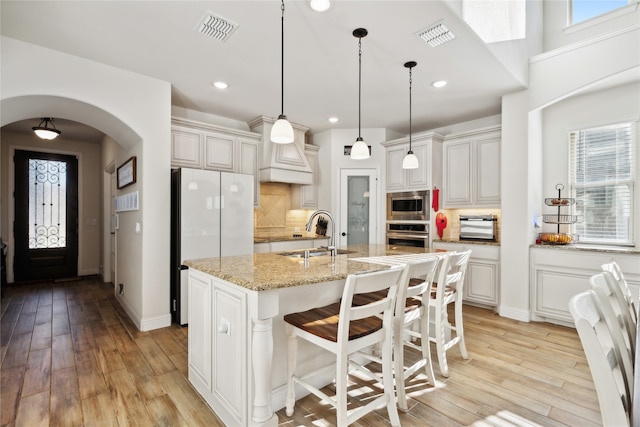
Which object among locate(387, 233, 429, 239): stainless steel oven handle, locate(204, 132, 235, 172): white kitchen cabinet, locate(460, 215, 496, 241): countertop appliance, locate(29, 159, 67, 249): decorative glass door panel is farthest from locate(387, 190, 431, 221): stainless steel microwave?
locate(29, 159, 67, 249): decorative glass door panel

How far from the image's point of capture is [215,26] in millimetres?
2531

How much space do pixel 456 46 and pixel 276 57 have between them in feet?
5.35

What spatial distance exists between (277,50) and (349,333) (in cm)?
249

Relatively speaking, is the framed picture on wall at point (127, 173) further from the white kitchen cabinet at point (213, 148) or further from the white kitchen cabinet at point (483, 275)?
the white kitchen cabinet at point (483, 275)

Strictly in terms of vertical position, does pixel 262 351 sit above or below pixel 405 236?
below

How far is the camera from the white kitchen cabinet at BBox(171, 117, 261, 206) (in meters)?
4.05

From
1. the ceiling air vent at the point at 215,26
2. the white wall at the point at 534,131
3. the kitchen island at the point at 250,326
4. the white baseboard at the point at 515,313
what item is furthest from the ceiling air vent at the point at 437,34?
the white baseboard at the point at 515,313

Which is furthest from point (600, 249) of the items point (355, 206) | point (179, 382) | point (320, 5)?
point (179, 382)

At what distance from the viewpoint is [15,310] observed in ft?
13.3

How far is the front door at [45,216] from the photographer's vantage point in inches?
222

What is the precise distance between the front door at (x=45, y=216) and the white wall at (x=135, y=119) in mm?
3283

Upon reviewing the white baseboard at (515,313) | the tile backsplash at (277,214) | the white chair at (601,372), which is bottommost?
the white baseboard at (515,313)

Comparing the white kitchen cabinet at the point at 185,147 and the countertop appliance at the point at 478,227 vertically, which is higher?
the white kitchen cabinet at the point at 185,147

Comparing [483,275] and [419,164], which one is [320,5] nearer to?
[419,164]
